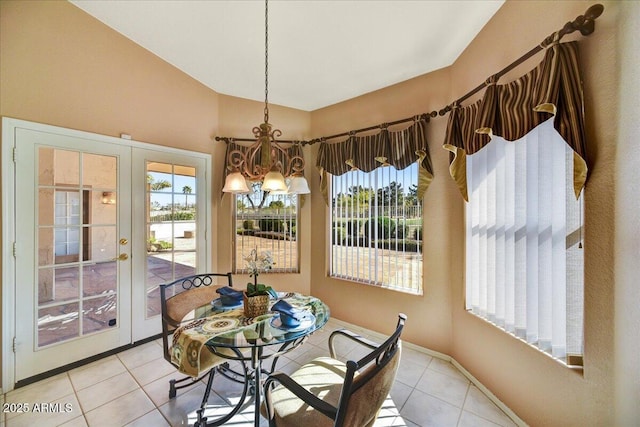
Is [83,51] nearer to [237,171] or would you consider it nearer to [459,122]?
[237,171]

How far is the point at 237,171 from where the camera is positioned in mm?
1932

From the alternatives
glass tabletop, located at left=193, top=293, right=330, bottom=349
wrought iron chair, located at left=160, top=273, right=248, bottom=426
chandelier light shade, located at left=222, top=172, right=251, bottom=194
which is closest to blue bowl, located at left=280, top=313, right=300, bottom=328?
glass tabletop, located at left=193, top=293, right=330, bottom=349

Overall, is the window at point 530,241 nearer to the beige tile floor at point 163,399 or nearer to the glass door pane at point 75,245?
the beige tile floor at point 163,399

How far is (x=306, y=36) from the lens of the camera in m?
2.15

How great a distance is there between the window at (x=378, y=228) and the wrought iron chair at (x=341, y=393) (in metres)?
1.44

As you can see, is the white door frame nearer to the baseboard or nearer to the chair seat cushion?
the chair seat cushion

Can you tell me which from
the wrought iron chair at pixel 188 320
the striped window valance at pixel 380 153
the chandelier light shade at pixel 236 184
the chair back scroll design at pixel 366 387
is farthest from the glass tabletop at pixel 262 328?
the striped window valance at pixel 380 153

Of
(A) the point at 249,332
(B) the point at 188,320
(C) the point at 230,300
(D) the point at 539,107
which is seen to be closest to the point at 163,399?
(B) the point at 188,320

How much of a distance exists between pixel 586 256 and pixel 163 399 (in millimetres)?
2882

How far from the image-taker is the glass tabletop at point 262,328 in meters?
1.31

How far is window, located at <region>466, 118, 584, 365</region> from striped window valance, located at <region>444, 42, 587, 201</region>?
14cm

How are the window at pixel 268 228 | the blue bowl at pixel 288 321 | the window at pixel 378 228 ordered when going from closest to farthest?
the blue bowl at pixel 288 321 < the window at pixel 378 228 < the window at pixel 268 228

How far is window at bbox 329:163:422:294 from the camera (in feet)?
8.51

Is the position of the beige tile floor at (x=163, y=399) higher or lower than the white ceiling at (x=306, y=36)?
lower
